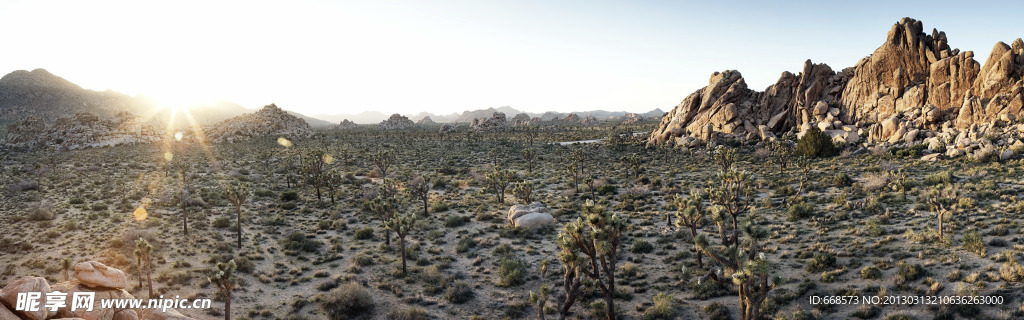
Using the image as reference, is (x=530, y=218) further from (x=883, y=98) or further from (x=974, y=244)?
(x=883, y=98)

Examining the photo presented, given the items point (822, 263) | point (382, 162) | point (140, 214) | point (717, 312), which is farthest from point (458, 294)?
→ point (382, 162)

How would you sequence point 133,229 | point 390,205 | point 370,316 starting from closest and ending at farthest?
point 370,316 → point 133,229 → point 390,205

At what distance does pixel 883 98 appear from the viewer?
64.7m

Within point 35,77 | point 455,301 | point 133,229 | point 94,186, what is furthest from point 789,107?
point 35,77

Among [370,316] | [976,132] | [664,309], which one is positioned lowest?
[370,316]

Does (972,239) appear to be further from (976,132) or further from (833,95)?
(833,95)

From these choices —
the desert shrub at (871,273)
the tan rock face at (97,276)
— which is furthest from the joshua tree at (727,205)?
the tan rock face at (97,276)

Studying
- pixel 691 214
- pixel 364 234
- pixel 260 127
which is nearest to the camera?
pixel 691 214

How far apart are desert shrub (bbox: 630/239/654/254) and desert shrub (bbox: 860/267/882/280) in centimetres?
1004

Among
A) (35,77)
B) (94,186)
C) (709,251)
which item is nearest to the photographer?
(709,251)

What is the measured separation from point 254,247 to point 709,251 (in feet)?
87.2

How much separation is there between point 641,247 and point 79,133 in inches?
4417

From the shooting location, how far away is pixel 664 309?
1770cm

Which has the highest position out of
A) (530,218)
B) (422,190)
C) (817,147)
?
(817,147)
